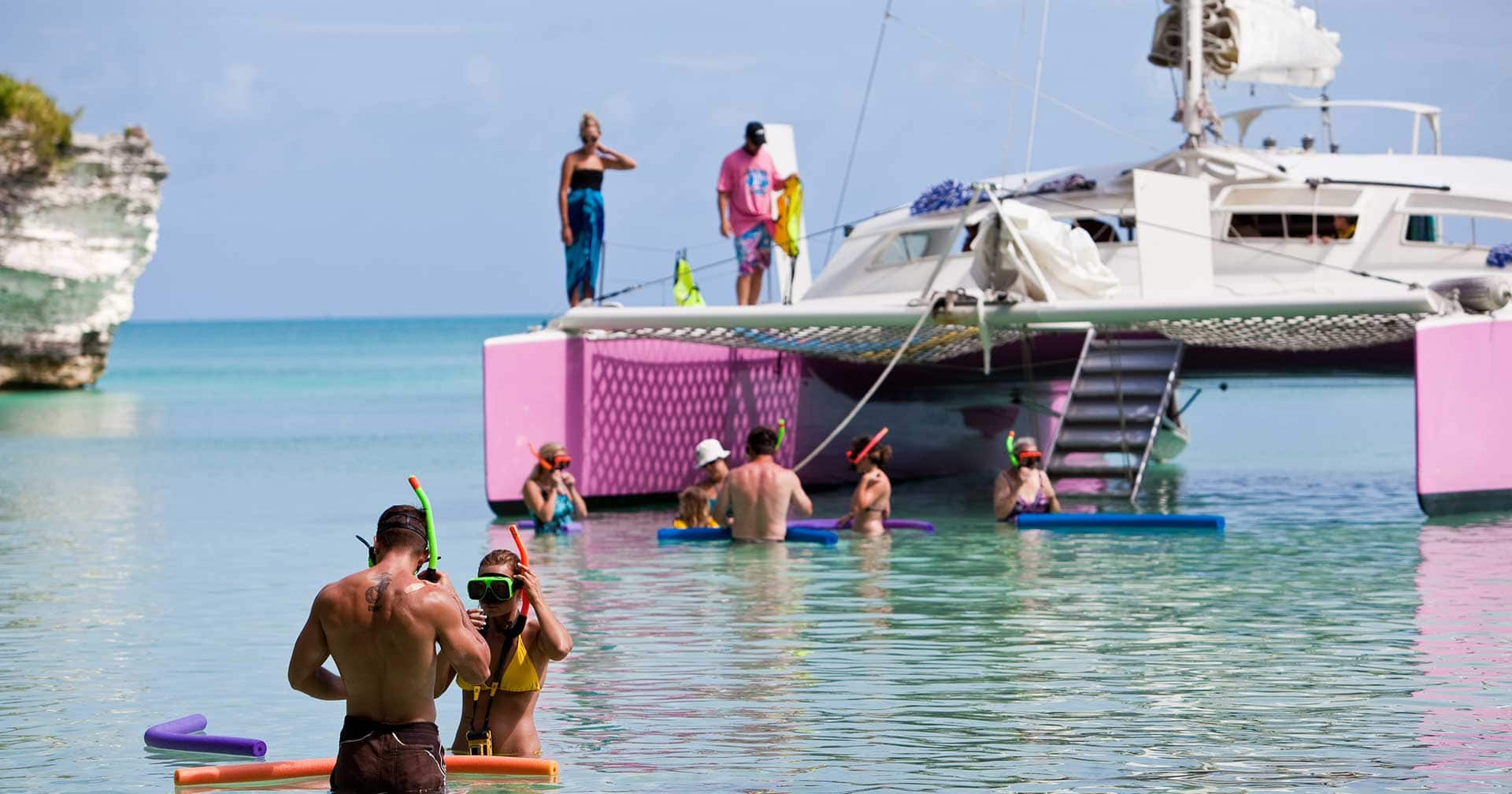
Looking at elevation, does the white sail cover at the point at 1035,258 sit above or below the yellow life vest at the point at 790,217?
below

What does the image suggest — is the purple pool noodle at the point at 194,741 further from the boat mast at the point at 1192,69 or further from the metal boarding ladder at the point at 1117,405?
the boat mast at the point at 1192,69

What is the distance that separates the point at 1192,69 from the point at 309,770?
1375 centimetres

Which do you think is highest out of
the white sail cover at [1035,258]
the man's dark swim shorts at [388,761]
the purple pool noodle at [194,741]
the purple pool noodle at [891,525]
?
the white sail cover at [1035,258]

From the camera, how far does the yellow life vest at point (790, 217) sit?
16.6 m

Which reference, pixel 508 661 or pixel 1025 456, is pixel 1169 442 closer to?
pixel 1025 456

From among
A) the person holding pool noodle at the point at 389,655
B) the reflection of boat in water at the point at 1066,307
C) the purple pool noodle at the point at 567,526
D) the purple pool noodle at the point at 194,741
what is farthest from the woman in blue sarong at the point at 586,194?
the person holding pool noodle at the point at 389,655

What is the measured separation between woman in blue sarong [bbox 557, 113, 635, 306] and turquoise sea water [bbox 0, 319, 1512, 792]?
7.10 ft

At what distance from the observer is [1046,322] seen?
14773 mm

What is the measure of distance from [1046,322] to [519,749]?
9022 millimetres

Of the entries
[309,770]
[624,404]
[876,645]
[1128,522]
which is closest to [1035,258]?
[1128,522]

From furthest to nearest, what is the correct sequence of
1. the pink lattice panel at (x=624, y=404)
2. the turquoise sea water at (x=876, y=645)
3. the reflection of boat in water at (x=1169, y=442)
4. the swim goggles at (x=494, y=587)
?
the reflection of boat in water at (x=1169, y=442)
the pink lattice panel at (x=624, y=404)
the turquoise sea water at (x=876, y=645)
the swim goggles at (x=494, y=587)

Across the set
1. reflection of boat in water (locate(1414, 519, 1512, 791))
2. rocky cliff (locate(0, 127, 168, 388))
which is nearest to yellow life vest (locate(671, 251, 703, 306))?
reflection of boat in water (locate(1414, 519, 1512, 791))

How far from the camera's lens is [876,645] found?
9.55 meters

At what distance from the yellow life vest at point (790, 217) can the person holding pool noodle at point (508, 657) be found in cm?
1038
